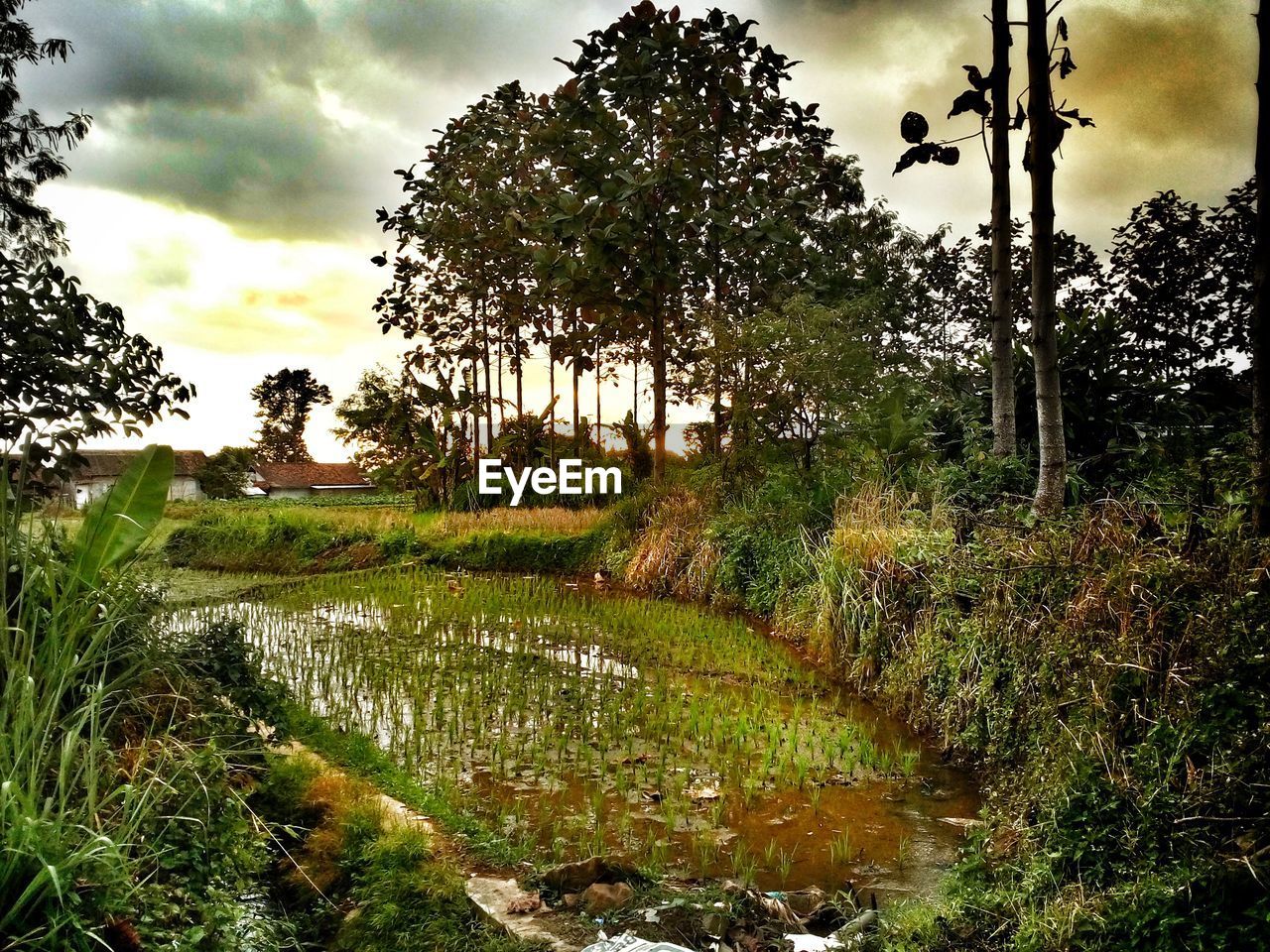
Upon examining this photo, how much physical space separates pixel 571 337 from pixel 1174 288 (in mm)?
10655

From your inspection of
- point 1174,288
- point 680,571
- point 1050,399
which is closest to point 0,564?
point 1050,399

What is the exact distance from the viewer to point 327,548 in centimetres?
1528

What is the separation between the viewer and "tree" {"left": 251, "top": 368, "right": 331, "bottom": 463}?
5994cm

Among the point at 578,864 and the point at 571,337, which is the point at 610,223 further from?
the point at 578,864

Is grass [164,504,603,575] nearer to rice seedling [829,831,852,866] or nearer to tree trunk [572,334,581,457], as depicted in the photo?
tree trunk [572,334,581,457]

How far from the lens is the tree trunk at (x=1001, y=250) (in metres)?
7.57

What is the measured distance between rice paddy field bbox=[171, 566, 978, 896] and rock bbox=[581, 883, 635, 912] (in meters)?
0.47

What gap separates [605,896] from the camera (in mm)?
3234

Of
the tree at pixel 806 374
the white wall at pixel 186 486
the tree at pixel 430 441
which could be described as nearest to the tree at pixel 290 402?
the white wall at pixel 186 486

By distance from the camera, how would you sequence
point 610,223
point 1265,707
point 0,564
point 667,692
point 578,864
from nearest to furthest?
point 1265,707 < point 0,564 < point 578,864 < point 667,692 < point 610,223

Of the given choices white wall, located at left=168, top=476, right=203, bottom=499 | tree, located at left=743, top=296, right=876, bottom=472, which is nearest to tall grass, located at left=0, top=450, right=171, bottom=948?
tree, located at left=743, top=296, right=876, bottom=472

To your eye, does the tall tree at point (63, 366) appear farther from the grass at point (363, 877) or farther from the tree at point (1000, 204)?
the tree at point (1000, 204)

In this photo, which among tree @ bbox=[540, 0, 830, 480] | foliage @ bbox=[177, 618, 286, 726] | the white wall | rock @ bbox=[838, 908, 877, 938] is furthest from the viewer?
the white wall

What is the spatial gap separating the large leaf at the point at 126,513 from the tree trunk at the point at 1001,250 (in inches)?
273
